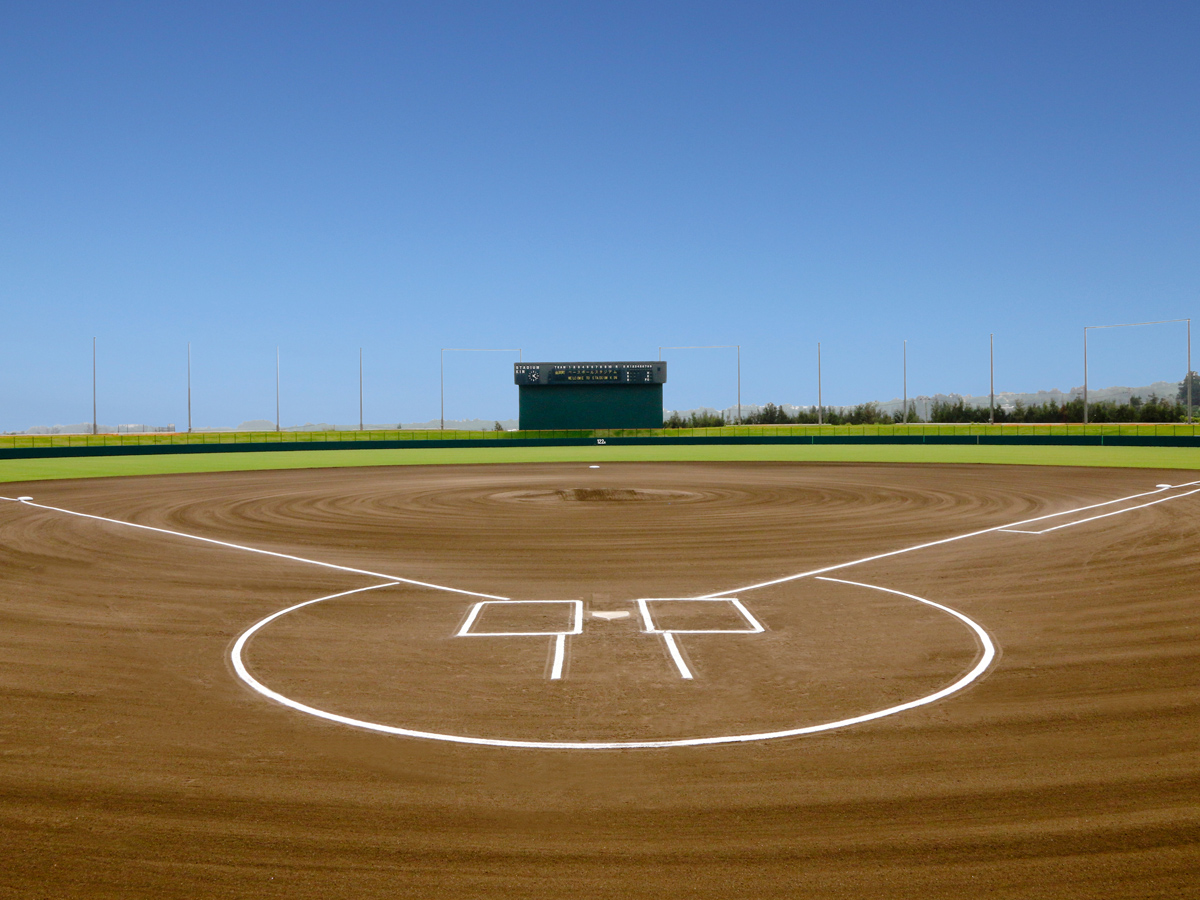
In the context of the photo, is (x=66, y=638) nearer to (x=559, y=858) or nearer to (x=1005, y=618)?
(x=559, y=858)

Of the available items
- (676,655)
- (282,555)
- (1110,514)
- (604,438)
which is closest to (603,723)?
(676,655)

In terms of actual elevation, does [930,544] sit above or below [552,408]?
below

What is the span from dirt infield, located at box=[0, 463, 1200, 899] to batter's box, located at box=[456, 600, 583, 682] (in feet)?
0.19

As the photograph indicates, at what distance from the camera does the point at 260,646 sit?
9.20 meters

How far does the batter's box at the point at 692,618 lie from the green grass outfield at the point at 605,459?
106ft

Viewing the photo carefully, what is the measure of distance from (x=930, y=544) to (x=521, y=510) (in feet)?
34.0

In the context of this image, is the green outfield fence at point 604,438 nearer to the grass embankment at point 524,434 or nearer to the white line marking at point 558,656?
the grass embankment at point 524,434

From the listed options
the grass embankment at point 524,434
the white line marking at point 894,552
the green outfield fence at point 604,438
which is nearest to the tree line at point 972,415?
the grass embankment at point 524,434

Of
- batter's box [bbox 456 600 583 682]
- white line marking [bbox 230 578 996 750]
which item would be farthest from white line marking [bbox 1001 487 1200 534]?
batter's box [bbox 456 600 583 682]

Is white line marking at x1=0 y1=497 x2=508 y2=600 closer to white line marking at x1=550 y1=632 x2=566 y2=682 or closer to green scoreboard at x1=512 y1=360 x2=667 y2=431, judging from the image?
white line marking at x1=550 y1=632 x2=566 y2=682

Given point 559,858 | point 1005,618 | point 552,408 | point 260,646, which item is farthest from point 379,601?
point 552,408

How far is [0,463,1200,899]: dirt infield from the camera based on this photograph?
187 inches

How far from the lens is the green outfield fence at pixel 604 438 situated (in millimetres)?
53344

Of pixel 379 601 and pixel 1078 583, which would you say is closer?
pixel 379 601
